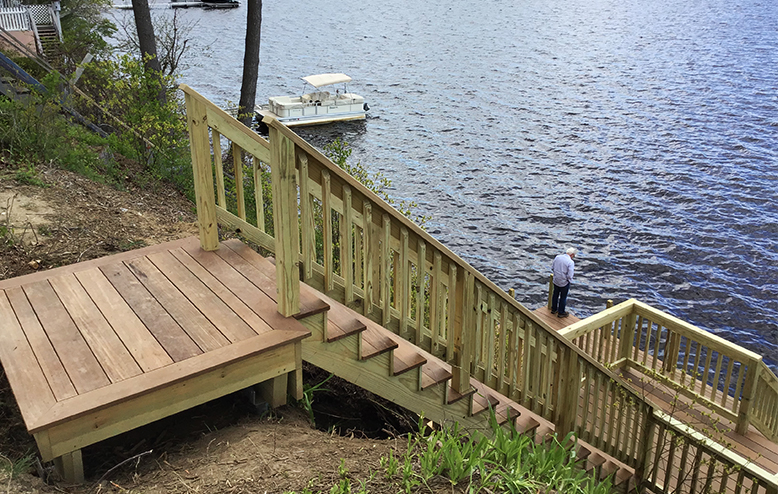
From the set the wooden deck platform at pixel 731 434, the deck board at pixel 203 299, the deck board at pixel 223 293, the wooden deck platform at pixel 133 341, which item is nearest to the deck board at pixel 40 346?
the wooden deck platform at pixel 133 341

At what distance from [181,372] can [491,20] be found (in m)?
56.2

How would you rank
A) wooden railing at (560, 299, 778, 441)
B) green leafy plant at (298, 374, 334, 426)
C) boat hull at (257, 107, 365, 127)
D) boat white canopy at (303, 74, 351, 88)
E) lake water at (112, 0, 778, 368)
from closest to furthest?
green leafy plant at (298, 374, 334, 426) → wooden railing at (560, 299, 778, 441) → lake water at (112, 0, 778, 368) → boat hull at (257, 107, 365, 127) → boat white canopy at (303, 74, 351, 88)

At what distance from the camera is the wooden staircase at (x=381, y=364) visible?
4.16 m

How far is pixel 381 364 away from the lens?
14.5ft

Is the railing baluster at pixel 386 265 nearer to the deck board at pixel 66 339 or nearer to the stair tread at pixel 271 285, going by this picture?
the stair tread at pixel 271 285

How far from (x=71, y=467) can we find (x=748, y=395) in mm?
7423

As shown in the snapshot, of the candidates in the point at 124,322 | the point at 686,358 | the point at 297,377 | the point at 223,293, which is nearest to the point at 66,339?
the point at 124,322

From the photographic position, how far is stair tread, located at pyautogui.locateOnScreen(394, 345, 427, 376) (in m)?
4.46

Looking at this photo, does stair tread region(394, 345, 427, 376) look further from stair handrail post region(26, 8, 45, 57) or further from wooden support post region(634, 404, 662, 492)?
stair handrail post region(26, 8, 45, 57)

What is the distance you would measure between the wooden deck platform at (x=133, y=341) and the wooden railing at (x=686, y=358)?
15.8 feet

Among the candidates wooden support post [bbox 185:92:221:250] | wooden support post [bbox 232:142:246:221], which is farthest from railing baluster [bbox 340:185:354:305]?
wooden support post [bbox 185:92:221:250]

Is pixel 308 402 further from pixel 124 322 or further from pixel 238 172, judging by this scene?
pixel 238 172

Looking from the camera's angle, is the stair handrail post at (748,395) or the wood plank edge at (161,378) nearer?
the wood plank edge at (161,378)

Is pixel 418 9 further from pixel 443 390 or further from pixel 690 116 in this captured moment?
pixel 443 390
